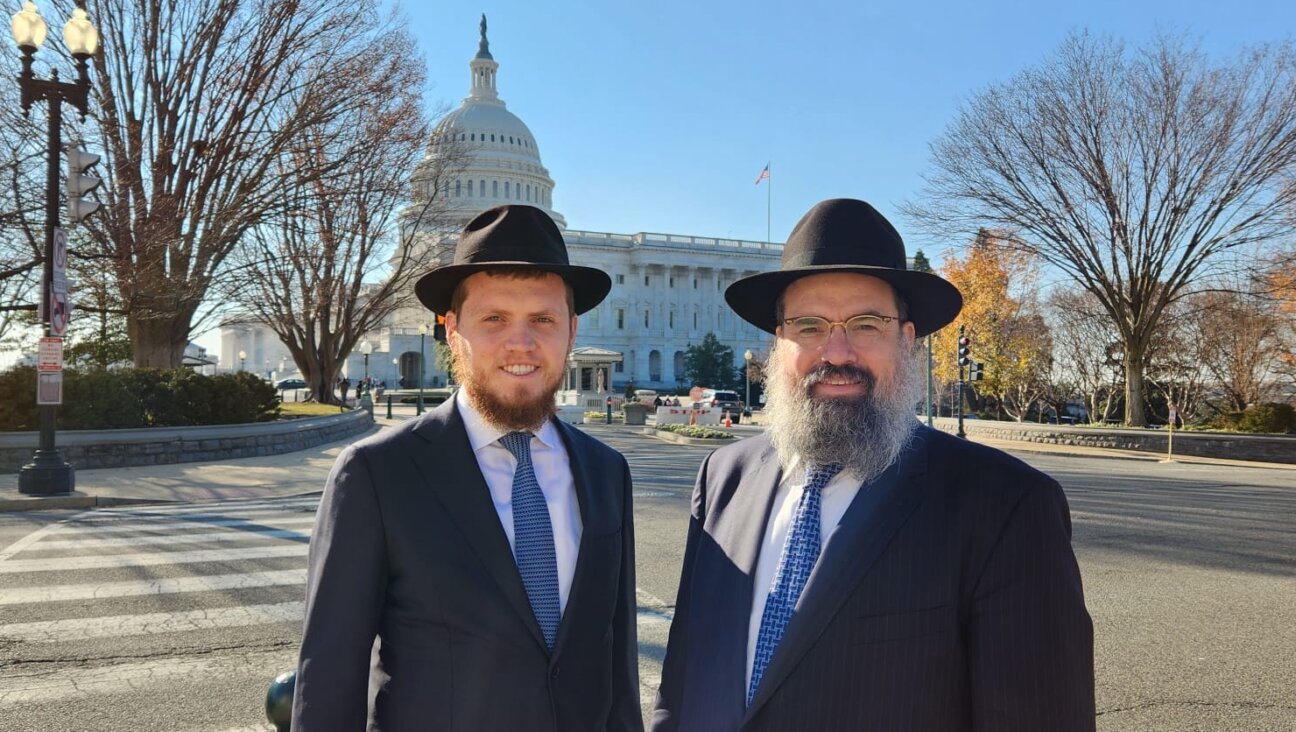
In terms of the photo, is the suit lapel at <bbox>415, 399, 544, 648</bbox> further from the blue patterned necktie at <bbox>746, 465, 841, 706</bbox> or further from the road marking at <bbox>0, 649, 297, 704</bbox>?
the road marking at <bbox>0, 649, 297, 704</bbox>

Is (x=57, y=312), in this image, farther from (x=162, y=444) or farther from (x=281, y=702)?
(x=281, y=702)

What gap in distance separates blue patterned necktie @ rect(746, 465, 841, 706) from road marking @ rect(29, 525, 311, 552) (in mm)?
8932

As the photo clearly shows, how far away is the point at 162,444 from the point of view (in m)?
17.5

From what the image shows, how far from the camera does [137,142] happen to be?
784 inches

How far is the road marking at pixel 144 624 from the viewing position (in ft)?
20.9

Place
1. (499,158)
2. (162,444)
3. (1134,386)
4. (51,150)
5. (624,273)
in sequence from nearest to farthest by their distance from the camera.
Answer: (51,150) → (162,444) → (1134,386) → (499,158) → (624,273)

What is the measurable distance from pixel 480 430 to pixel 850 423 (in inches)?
40.3

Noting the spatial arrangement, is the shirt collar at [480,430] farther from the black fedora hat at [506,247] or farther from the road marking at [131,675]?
the road marking at [131,675]

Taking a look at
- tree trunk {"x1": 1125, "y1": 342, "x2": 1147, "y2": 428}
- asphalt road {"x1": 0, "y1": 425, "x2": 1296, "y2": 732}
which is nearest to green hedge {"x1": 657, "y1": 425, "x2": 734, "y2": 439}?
tree trunk {"x1": 1125, "y1": 342, "x2": 1147, "y2": 428}

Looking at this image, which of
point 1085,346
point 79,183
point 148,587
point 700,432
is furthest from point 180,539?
point 1085,346

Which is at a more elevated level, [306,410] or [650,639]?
[306,410]

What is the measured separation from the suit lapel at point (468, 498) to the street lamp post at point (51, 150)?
12780 millimetres

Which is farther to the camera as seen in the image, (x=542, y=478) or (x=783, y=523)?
(x=542, y=478)

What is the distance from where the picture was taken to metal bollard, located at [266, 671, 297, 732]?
10.7ft
